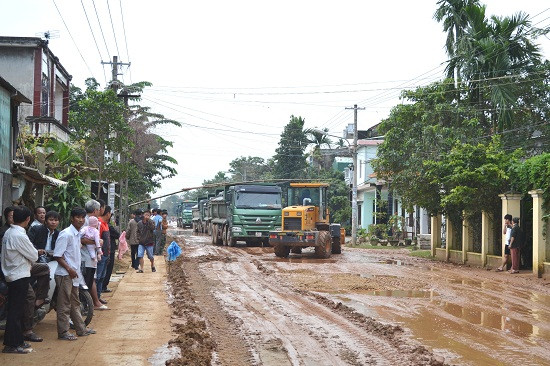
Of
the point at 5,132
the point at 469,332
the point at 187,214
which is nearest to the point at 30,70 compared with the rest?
the point at 5,132

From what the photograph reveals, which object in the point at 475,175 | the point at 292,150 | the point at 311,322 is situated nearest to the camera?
the point at 311,322

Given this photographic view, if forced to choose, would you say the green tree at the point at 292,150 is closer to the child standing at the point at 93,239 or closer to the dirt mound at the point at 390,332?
the dirt mound at the point at 390,332

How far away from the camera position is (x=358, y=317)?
11250 mm

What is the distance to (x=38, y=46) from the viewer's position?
76.4 ft

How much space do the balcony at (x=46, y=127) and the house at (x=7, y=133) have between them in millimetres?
8117

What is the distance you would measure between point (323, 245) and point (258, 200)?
7.17 metres

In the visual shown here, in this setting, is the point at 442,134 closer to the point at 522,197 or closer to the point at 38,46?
the point at 522,197

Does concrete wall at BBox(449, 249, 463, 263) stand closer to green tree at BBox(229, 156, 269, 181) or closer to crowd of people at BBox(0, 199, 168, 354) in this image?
crowd of people at BBox(0, 199, 168, 354)

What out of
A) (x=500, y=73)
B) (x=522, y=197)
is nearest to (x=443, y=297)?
(x=522, y=197)

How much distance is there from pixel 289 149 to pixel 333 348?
56.6m

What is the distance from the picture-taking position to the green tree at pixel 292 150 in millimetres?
63875

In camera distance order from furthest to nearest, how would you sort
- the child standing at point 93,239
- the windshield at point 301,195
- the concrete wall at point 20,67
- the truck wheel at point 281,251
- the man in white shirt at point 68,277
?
the windshield at point 301,195 < the truck wheel at point 281,251 < the concrete wall at point 20,67 < the child standing at point 93,239 < the man in white shirt at point 68,277

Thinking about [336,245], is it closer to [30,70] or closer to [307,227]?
[307,227]

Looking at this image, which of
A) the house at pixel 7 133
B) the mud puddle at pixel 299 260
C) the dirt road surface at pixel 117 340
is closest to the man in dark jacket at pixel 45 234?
the dirt road surface at pixel 117 340
